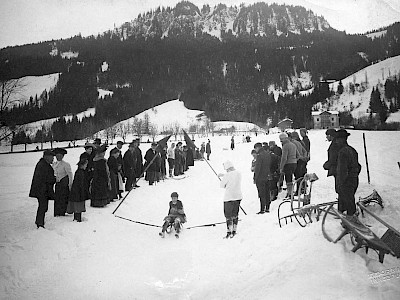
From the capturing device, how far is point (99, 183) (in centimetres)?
657

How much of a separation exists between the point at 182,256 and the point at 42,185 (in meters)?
2.95

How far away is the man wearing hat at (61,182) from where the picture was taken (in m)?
5.63

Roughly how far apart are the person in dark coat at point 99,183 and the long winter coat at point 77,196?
74 cm

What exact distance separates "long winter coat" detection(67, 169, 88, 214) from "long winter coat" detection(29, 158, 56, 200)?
0.46 meters

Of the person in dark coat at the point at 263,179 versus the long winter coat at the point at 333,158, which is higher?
the long winter coat at the point at 333,158

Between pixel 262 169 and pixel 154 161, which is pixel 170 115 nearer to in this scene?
pixel 154 161

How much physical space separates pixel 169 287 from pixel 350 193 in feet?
10.1

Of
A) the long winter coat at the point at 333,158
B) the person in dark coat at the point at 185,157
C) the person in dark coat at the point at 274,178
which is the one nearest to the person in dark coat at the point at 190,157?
the person in dark coat at the point at 185,157

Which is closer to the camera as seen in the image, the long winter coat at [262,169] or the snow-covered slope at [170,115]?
the long winter coat at [262,169]

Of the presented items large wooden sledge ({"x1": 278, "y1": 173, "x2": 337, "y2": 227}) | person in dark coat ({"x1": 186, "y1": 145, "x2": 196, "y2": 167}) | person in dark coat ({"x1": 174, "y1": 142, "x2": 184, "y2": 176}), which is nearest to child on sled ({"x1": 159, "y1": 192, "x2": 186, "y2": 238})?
large wooden sledge ({"x1": 278, "y1": 173, "x2": 337, "y2": 227})

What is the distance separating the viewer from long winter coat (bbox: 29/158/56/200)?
4941mm

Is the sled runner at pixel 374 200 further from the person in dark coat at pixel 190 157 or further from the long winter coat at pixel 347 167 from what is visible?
the person in dark coat at pixel 190 157

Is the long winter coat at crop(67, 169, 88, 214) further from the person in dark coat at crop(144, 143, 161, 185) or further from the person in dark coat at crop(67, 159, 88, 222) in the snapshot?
the person in dark coat at crop(144, 143, 161, 185)

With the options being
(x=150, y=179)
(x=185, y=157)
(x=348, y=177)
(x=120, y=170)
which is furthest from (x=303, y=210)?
(x=185, y=157)
